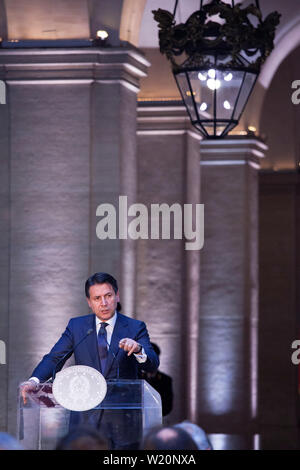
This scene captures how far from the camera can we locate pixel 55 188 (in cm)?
1230

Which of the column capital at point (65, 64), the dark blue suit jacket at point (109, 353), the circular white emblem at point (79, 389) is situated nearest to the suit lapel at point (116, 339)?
the dark blue suit jacket at point (109, 353)

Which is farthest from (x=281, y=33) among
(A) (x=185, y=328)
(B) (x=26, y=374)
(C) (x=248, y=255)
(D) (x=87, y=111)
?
(B) (x=26, y=374)

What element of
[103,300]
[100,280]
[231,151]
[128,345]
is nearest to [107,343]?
[103,300]

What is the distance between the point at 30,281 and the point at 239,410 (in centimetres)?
783

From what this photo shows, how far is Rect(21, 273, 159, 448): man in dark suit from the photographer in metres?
7.20

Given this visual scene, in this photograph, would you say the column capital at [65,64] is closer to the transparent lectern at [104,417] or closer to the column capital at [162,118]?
the column capital at [162,118]

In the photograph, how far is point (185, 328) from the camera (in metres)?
16.0

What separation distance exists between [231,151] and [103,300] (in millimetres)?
12466

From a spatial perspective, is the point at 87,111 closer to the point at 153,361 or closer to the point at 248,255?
the point at 153,361

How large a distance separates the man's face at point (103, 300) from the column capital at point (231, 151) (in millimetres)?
12109

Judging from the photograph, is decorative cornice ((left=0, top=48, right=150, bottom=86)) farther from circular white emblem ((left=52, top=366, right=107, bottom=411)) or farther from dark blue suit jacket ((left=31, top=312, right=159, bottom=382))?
circular white emblem ((left=52, top=366, right=107, bottom=411))

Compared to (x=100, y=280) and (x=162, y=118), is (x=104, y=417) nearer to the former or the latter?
(x=100, y=280)

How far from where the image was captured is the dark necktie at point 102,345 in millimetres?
7234

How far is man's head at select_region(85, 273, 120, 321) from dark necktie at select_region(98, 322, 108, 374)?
0.07m
